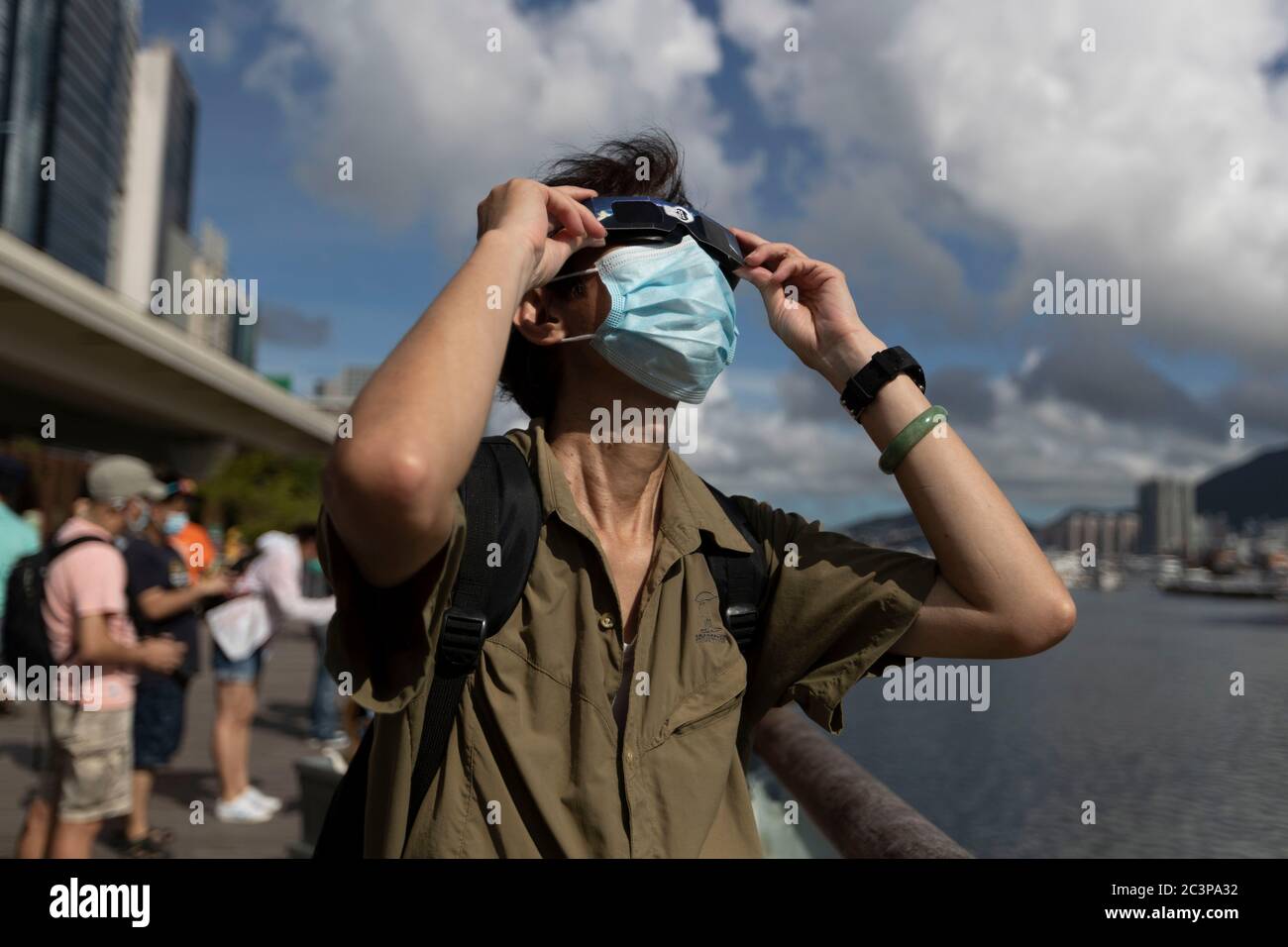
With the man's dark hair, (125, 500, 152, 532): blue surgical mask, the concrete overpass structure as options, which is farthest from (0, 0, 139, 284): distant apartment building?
the man's dark hair

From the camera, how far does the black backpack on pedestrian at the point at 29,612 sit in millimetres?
4152

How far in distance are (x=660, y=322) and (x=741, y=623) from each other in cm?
55

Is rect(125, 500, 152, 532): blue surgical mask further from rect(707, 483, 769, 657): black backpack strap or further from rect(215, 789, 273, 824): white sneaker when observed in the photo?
rect(707, 483, 769, 657): black backpack strap

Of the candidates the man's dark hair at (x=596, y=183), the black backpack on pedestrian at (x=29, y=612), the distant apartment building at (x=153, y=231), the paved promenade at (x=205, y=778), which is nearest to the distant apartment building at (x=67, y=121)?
the distant apartment building at (x=153, y=231)

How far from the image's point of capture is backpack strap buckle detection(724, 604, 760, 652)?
1.73 m

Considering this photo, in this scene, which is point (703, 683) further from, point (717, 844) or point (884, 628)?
point (884, 628)

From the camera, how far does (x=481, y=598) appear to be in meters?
1.51

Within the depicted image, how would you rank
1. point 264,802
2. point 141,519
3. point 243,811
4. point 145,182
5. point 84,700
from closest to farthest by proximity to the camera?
point 84,700, point 141,519, point 243,811, point 264,802, point 145,182

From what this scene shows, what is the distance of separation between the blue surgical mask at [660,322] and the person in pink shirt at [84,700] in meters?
3.22

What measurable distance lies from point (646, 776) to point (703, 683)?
18 cm

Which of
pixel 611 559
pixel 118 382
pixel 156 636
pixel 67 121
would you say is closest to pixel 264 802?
pixel 156 636

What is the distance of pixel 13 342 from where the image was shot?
2369cm

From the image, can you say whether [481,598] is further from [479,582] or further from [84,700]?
[84,700]

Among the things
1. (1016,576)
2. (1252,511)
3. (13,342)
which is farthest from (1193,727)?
(1252,511)
